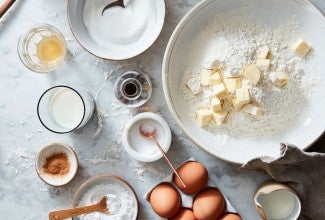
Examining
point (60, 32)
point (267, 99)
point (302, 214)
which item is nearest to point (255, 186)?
point (302, 214)

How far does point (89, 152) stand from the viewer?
5.11 feet

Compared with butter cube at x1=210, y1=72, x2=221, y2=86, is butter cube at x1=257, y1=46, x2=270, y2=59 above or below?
above

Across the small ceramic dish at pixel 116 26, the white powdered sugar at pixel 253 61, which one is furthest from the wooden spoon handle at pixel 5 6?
the white powdered sugar at pixel 253 61

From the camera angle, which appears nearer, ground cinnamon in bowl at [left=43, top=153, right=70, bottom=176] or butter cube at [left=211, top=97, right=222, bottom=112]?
butter cube at [left=211, top=97, right=222, bottom=112]

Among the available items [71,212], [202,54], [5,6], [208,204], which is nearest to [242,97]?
[202,54]

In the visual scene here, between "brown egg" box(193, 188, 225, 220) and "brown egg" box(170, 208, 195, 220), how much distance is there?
1cm

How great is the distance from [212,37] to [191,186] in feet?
1.19

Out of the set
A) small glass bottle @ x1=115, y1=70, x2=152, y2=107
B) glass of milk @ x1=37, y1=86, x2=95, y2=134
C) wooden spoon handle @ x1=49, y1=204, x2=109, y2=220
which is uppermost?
small glass bottle @ x1=115, y1=70, x2=152, y2=107

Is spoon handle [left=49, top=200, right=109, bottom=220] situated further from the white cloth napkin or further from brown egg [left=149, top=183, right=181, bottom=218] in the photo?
the white cloth napkin

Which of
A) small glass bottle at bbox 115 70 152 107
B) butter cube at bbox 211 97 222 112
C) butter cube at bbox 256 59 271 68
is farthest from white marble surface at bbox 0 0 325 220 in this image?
butter cube at bbox 256 59 271 68

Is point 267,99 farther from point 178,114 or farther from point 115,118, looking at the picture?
point 115,118

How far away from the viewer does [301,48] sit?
1.45 metres

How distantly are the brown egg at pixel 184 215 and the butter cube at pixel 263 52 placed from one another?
1.33ft

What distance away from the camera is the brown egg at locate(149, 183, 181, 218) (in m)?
1.44
